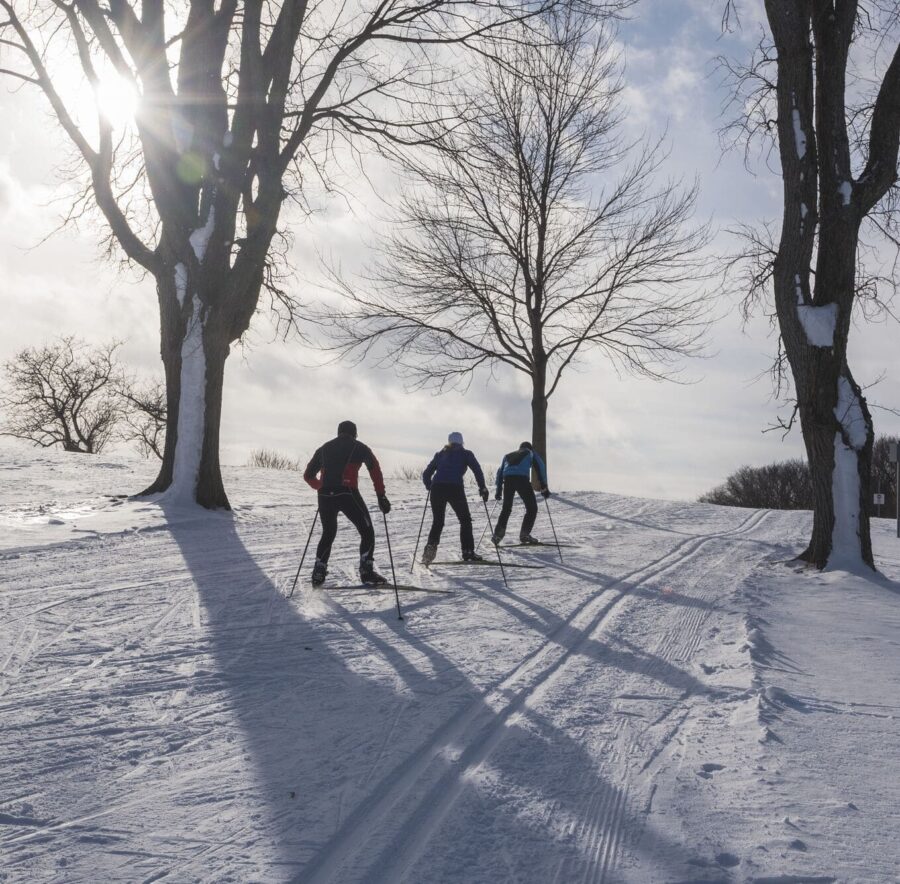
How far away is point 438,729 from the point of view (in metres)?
4.77

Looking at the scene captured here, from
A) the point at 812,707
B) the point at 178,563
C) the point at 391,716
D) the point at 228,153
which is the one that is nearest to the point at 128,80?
the point at 228,153

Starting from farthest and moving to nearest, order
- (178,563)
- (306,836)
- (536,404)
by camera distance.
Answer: (536,404)
(178,563)
(306,836)

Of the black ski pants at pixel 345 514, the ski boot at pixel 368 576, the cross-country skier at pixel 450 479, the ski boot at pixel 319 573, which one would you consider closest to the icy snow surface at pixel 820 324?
the cross-country skier at pixel 450 479

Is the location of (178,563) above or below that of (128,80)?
below

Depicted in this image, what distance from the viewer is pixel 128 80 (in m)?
15.6

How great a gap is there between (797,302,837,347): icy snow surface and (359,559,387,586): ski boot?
7.17 m

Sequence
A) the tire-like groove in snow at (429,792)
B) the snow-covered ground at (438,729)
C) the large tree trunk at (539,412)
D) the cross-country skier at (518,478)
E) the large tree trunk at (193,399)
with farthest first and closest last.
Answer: the large tree trunk at (539,412), the large tree trunk at (193,399), the cross-country skier at (518,478), the snow-covered ground at (438,729), the tire-like groove in snow at (429,792)

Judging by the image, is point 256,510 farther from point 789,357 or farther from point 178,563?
point 789,357

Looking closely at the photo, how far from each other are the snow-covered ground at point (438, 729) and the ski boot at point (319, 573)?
7.2 inches

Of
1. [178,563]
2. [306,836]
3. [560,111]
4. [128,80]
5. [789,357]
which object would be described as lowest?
[306,836]

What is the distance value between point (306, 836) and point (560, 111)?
2287 centimetres

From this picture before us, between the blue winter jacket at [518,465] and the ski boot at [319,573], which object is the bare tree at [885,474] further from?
the ski boot at [319,573]

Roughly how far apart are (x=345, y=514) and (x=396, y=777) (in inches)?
217

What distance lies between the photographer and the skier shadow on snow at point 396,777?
3.29 metres
